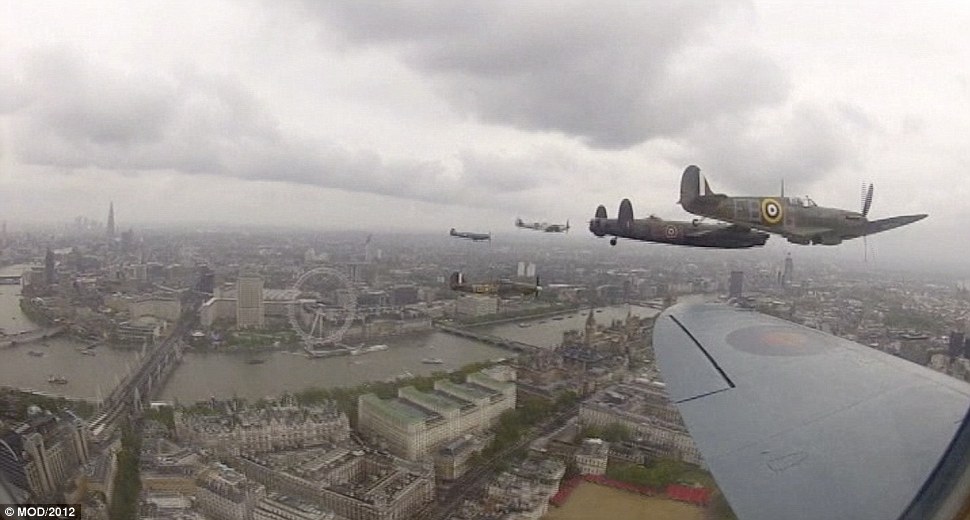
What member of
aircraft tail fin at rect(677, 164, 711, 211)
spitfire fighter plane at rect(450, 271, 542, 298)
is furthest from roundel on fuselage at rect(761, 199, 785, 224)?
spitfire fighter plane at rect(450, 271, 542, 298)

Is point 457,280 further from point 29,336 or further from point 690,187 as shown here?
point 29,336

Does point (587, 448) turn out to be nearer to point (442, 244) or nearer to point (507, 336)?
point (442, 244)

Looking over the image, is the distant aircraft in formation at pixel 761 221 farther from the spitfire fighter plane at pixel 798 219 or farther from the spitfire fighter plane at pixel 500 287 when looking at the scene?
the spitfire fighter plane at pixel 500 287

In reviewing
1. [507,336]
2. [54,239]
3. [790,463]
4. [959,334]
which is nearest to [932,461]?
[790,463]

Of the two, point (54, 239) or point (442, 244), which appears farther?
point (442, 244)

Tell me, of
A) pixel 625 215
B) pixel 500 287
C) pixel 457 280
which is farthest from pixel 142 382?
pixel 625 215

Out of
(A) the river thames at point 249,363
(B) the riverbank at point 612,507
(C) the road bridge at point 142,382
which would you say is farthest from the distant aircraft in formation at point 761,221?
(C) the road bridge at point 142,382

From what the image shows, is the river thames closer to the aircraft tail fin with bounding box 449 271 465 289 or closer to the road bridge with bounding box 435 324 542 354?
the road bridge with bounding box 435 324 542 354
